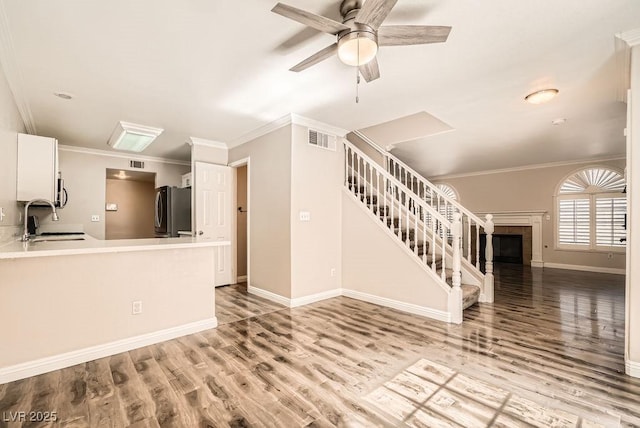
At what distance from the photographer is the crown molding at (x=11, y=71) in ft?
6.77

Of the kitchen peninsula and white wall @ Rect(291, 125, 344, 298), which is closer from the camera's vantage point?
the kitchen peninsula

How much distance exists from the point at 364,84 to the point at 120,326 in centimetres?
334

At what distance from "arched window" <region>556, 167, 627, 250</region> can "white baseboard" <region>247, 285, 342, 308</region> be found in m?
6.05

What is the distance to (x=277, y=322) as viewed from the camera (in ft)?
11.0

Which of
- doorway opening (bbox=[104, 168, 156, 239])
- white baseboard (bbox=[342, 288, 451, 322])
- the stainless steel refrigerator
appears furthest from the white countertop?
doorway opening (bbox=[104, 168, 156, 239])

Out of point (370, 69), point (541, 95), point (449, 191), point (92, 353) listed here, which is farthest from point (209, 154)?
point (449, 191)

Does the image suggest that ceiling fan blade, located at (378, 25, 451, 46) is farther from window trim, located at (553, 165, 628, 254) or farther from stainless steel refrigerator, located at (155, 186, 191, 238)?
window trim, located at (553, 165, 628, 254)

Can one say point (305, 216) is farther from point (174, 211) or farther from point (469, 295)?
point (174, 211)

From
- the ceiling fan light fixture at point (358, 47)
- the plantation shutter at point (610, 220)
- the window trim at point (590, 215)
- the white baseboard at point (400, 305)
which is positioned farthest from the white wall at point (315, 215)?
the plantation shutter at point (610, 220)

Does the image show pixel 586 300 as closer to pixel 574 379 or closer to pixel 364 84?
pixel 574 379

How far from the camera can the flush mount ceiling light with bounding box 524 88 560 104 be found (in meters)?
3.16

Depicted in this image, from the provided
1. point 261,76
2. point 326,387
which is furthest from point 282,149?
point 326,387

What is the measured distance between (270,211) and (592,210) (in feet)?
23.6

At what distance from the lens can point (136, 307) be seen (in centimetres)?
274
